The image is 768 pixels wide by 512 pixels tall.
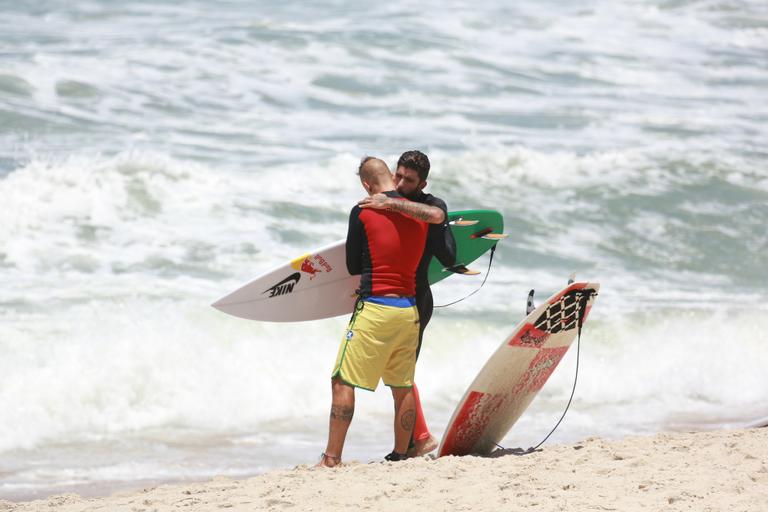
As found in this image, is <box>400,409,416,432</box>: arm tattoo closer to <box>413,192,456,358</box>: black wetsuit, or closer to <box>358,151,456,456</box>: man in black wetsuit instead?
<box>358,151,456,456</box>: man in black wetsuit

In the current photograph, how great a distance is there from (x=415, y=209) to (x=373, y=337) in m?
0.57

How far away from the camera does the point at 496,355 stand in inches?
196

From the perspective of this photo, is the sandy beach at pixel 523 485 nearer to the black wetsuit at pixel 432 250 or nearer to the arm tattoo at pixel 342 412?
the arm tattoo at pixel 342 412

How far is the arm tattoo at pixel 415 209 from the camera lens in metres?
4.38

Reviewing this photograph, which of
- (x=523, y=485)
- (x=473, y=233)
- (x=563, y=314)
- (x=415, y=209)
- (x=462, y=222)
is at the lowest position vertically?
(x=523, y=485)

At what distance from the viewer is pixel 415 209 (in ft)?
14.4

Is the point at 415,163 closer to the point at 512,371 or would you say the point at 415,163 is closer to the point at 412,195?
the point at 412,195

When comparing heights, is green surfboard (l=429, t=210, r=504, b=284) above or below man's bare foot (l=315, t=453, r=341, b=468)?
above

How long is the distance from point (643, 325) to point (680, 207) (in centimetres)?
375

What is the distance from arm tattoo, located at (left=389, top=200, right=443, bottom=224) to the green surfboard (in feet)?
2.02

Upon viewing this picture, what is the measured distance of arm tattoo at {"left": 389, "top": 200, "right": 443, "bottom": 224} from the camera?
4375mm

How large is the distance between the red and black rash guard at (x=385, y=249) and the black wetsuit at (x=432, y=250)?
65 mm

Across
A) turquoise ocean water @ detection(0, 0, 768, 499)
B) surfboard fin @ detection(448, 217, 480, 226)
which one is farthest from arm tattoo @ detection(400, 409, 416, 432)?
turquoise ocean water @ detection(0, 0, 768, 499)

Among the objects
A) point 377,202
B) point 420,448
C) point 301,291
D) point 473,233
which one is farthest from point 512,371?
point 377,202
